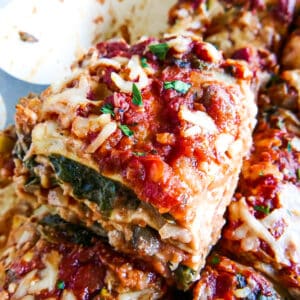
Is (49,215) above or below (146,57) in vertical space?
below

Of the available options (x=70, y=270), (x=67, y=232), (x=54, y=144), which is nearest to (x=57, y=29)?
(x=54, y=144)

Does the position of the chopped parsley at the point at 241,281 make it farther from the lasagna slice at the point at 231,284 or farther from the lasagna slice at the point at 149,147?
the lasagna slice at the point at 149,147

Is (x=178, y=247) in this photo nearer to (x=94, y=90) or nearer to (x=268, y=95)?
→ (x=94, y=90)

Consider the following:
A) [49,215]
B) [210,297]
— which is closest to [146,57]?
[49,215]

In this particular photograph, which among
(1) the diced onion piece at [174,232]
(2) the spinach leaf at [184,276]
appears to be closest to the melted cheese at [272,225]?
(2) the spinach leaf at [184,276]

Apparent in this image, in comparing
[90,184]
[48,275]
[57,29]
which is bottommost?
[48,275]

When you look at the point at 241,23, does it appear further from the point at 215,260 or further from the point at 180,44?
the point at 215,260
